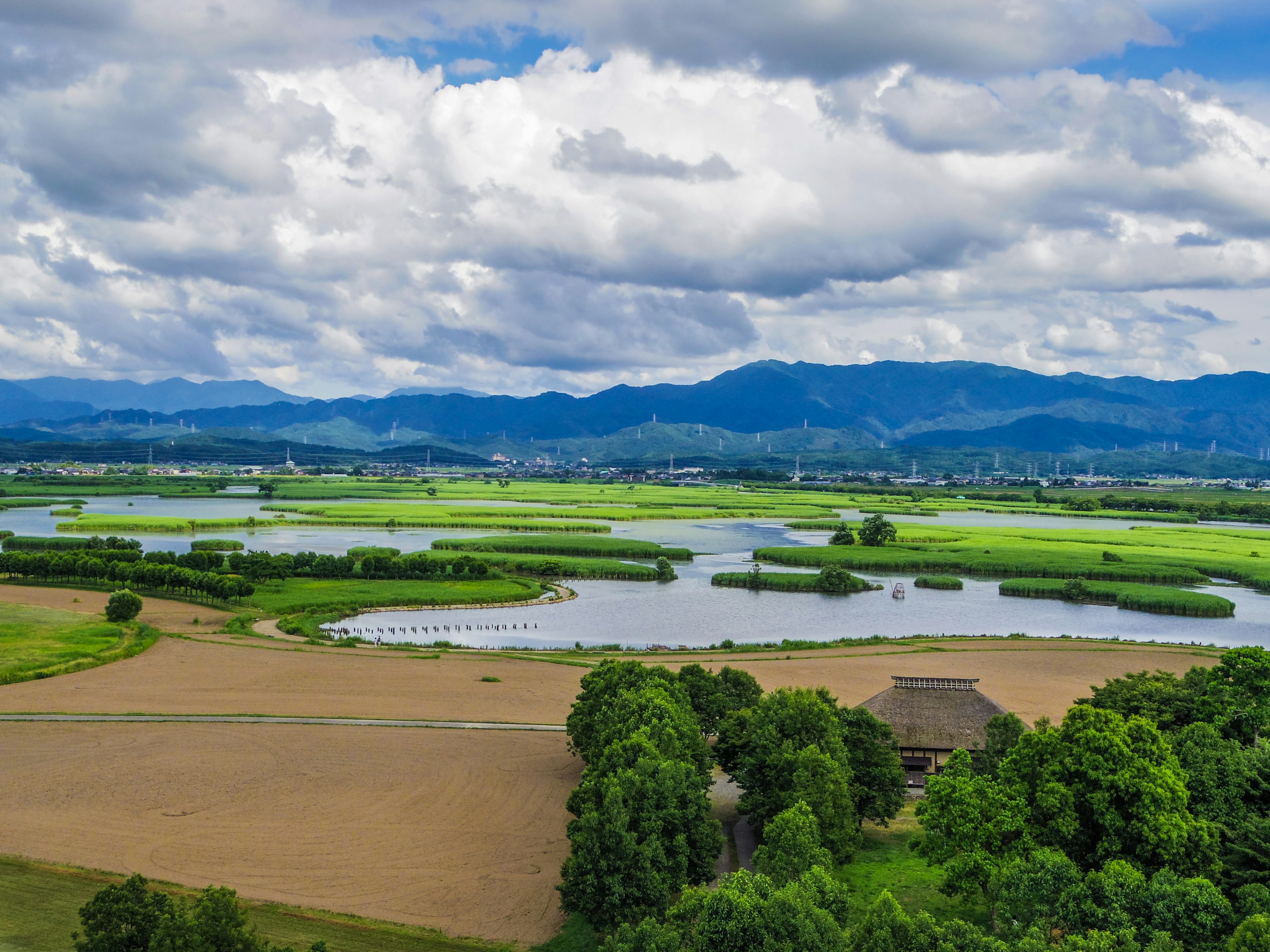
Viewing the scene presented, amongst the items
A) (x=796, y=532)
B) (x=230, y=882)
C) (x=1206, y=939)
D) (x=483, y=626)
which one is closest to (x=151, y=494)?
(x=796, y=532)

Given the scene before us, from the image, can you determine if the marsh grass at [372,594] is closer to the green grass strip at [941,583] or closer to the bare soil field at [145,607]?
the bare soil field at [145,607]

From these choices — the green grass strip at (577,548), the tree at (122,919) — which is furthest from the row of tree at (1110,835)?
the green grass strip at (577,548)

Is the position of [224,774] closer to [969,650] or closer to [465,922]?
[465,922]

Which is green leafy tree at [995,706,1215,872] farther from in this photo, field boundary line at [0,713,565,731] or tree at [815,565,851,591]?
tree at [815,565,851,591]

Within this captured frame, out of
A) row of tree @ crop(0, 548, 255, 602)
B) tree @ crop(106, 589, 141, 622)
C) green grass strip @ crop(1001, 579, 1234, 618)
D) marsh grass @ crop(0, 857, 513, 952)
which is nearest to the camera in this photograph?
marsh grass @ crop(0, 857, 513, 952)

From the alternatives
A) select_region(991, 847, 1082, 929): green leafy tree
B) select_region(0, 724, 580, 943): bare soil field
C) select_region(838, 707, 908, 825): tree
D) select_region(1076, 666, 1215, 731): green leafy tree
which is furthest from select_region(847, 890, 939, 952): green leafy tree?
select_region(1076, 666, 1215, 731): green leafy tree

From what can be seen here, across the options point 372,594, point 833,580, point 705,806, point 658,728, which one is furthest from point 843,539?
Answer: point 705,806
